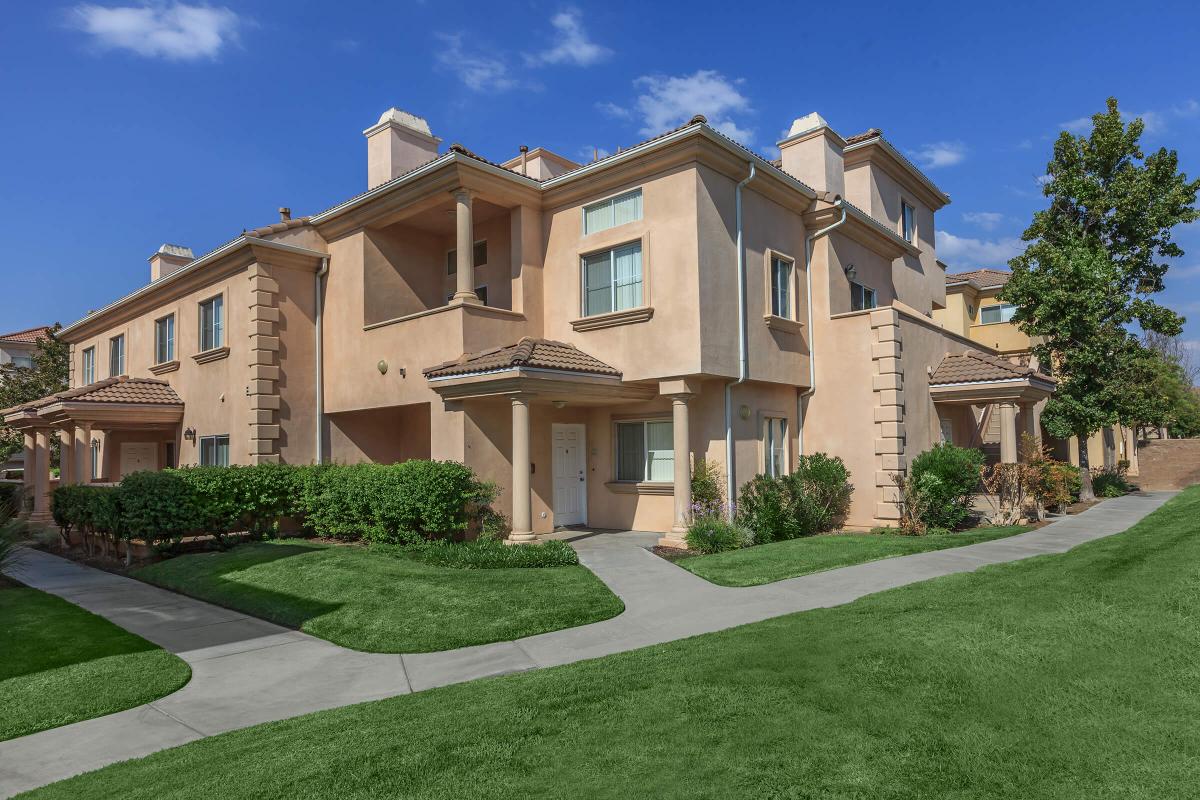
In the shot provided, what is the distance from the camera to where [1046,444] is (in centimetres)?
2500

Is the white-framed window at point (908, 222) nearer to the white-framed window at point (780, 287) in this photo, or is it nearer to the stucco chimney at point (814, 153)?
the stucco chimney at point (814, 153)

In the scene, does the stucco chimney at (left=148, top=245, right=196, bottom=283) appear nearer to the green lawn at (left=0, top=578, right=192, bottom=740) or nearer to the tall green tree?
the green lawn at (left=0, top=578, right=192, bottom=740)

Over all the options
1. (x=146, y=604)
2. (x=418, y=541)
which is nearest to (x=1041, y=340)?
(x=418, y=541)

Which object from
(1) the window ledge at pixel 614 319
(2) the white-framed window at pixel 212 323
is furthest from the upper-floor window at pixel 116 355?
(1) the window ledge at pixel 614 319

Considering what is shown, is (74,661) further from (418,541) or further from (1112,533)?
(1112,533)

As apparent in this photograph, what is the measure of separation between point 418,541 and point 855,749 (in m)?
10.3

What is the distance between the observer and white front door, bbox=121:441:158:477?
2467 cm

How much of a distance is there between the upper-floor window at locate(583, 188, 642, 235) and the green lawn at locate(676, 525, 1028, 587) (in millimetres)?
7015

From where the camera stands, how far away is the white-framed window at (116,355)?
83.8ft

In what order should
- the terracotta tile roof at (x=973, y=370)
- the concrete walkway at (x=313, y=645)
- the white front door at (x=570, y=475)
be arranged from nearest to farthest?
the concrete walkway at (x=313, y=645)
the white front door at (x=570, y=475)
the terracotta tile roof at (x=973, y=370)

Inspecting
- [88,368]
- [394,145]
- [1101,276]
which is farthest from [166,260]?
[1101,276]

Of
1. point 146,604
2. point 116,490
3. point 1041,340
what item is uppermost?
point 1041,340

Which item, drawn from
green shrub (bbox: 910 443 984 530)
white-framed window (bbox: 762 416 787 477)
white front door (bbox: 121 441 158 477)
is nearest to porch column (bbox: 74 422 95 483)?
white front door (bbox: 121 441 158 477)

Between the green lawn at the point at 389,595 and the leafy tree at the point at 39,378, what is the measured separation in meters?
25.3
